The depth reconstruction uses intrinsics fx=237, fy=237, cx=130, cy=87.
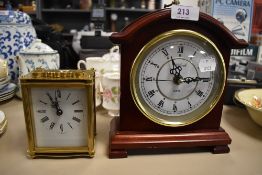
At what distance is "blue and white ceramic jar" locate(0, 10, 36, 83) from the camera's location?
86 cm

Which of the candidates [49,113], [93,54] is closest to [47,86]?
[49,113]

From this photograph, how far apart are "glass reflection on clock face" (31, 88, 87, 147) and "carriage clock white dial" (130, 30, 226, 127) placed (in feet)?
0.40

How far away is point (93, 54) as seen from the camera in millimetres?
1196

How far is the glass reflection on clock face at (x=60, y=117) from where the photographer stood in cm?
49

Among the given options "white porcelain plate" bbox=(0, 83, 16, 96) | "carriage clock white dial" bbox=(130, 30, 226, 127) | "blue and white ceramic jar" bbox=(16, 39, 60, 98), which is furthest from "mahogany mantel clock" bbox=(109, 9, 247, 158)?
"white porcelain plate" bbox=(0, 83, 16, 96)

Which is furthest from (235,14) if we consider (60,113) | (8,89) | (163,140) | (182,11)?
(8,89)

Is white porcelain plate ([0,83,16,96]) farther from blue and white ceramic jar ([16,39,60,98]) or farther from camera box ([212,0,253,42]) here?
camera box ([212,0,253,42])

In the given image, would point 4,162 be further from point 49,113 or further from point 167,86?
point 167,86

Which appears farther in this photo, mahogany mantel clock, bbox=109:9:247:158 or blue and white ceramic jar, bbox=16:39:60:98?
blue and white ceramic jar, bbox=16:39:60:98

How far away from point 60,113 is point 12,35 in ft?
1.75

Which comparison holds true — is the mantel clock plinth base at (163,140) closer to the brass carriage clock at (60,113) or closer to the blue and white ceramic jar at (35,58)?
the brass carriage clock at (60,113)

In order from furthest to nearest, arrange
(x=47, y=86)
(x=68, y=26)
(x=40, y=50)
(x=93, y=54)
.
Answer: (x=68, y=26), (x=93, y=54), (x=40, y=50), (x=47, y=86)

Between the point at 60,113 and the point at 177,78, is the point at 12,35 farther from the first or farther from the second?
the point at 177,78

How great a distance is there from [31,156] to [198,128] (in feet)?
1.24
